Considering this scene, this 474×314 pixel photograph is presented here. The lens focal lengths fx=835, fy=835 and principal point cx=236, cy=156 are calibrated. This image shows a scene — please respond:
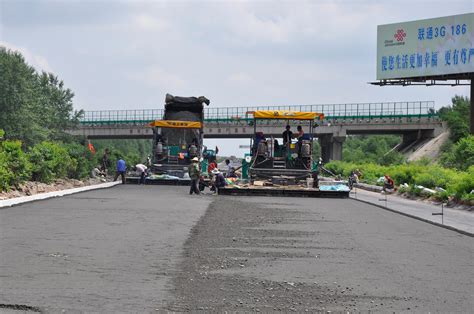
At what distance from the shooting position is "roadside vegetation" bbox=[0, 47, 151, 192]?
94.0ft

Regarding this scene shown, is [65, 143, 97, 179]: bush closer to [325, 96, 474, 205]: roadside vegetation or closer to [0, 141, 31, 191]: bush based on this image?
[0, 141, 31, 191]: bush

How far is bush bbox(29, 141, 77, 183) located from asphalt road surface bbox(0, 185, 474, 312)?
40.3ft

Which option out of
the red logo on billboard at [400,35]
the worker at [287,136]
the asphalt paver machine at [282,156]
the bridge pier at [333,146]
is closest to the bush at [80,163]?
the asphalt paver machine at [282,156]

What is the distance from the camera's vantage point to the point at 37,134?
3428 inches

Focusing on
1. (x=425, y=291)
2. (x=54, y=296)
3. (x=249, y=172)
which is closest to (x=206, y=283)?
(x=54, y=296)

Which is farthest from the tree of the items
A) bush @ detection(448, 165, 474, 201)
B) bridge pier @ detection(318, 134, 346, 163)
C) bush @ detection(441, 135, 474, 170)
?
bush @ detection(448, 165, 474, 201)

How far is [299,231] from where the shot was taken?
57.2 ft

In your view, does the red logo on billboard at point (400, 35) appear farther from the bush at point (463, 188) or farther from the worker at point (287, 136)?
the bush at point (463, 188)

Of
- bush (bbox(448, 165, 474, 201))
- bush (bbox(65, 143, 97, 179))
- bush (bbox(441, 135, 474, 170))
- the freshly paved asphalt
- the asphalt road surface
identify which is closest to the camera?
the freshly paved asphalt

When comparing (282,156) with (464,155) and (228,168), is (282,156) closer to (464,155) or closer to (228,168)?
(228,168)

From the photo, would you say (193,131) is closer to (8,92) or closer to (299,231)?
(299,231)

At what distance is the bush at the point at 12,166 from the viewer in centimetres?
2541

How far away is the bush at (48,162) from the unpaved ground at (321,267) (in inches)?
576

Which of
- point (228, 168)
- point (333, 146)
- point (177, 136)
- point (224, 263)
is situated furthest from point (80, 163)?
point (333, 146)
